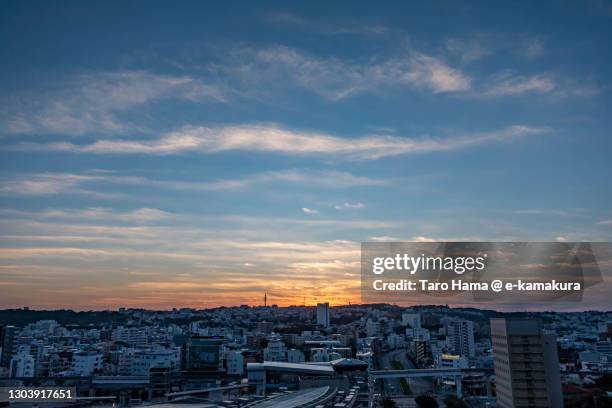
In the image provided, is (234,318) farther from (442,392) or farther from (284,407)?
(284,407)

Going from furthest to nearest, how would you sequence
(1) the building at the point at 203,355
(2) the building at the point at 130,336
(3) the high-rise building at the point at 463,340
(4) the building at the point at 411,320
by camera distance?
(4) the building at the point at 411,320 → (2) the building at the point at 130,336 → (3) the high-rise building at the point at 463,340 → (1) the building at the point at 203,355

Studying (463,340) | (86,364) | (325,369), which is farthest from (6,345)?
(463,340)

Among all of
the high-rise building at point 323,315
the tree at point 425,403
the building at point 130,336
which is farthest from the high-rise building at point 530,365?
the high-rise building at point 323,315

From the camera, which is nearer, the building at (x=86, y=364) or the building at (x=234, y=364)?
the building at (x=86, y=364)

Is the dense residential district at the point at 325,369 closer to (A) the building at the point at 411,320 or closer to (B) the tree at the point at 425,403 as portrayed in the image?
(B) the tree at the point at 425,403

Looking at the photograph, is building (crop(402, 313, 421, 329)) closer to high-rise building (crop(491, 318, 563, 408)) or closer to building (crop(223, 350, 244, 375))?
building (crop(223, 350, 244, 375))

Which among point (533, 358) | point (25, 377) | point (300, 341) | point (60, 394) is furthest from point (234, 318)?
point (533, 358)
